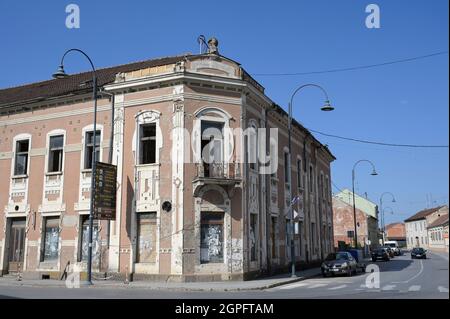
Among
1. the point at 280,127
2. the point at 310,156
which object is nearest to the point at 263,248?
the point at 280,127

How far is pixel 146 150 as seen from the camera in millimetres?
22688

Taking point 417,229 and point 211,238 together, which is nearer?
point 211,238

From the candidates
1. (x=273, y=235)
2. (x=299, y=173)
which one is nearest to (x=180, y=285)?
(x=273, y=235)

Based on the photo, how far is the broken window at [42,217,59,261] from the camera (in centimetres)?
2388

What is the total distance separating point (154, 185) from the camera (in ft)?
71.6

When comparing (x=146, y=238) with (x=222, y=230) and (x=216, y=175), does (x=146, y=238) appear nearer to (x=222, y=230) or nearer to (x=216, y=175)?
(x=222, y=230)

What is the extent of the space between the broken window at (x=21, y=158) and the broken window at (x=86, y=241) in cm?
523

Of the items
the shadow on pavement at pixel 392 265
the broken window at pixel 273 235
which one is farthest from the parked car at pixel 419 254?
the broken window at pixel 273 235

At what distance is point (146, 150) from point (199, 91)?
3867 millimetres

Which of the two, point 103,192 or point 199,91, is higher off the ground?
point 199,91

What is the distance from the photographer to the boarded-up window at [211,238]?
21.2 metres

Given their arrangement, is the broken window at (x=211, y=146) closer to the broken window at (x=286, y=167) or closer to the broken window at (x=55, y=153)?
the broken window at (x=55, y=153)

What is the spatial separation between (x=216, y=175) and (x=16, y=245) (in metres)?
12.0

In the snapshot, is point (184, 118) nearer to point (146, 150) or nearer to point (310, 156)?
point (146, 150)
